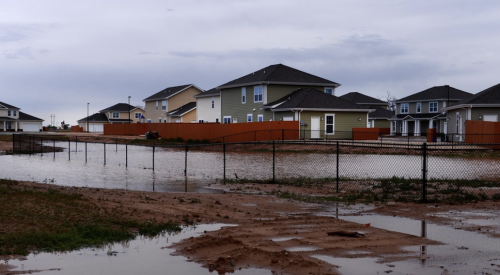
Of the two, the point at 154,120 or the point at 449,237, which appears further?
the point at 154,120

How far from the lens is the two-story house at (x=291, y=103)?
55.9 m

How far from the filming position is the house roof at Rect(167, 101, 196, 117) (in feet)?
285

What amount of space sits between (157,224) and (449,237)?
581cm

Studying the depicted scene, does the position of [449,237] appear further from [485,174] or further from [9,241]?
[485,174]

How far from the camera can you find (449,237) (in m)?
10.5

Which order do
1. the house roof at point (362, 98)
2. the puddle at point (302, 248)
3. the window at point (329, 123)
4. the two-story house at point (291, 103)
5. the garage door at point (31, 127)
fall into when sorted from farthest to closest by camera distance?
1. the garage door at point (31, 127)
2. the house roof at point (362, 98)
3. the window at point (329, 123)
4. the two-story house at point (291, 103)
5. the puddle at point (302, 248)

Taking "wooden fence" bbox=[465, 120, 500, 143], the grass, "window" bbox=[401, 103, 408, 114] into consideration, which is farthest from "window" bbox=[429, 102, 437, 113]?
the grass

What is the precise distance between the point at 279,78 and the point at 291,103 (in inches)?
236

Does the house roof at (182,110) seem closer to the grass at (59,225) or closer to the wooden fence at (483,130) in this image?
the wooden fence at (483,130)

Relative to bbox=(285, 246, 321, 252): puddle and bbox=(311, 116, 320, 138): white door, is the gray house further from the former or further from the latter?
bbox=(285, 246, 321, 252): puddle

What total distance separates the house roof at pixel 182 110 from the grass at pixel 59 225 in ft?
239

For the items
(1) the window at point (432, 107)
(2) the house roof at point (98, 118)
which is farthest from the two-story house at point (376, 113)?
(2) the house roof at point (98, 118)

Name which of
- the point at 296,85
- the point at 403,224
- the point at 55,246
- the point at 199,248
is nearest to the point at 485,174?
the point at 403,224

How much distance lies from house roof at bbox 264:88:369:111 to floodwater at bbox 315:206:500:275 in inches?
1711
